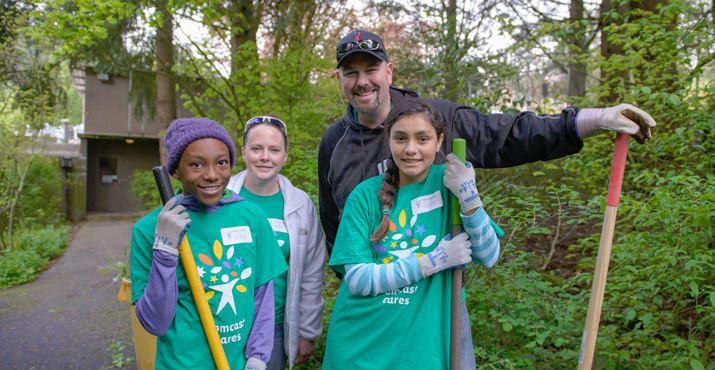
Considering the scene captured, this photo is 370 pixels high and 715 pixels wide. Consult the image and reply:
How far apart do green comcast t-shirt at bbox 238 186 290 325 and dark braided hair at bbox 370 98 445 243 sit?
→ 0.82 m

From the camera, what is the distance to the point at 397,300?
175cm

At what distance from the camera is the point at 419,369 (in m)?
1.69

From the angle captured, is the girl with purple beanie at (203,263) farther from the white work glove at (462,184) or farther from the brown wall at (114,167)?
the brown wall at (114,167)

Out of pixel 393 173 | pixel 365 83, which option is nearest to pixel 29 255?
pixel 365 83

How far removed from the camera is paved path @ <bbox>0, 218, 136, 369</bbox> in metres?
4.47

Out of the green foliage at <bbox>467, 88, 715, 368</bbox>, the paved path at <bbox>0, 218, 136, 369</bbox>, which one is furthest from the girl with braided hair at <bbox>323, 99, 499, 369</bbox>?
the paved path at <bbox>0, 218, 136, 369</bbox>

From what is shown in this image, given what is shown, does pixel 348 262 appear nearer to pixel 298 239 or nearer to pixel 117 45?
pixel 298 239

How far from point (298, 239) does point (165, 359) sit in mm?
929

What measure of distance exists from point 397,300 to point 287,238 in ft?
3.10

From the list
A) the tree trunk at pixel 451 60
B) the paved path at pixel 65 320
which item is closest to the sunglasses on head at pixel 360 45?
the tree trunk at pixel 451 60

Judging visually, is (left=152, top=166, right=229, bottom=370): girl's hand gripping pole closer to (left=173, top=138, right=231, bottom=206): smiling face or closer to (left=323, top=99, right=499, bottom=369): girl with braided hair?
(left=173, top=138, right=231, bottom=206): smiling face

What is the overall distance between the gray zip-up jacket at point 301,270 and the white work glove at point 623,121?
150 cm

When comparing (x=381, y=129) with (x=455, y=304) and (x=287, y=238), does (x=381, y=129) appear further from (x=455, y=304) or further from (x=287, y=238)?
(x=455, y=304)

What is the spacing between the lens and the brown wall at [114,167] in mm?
17609
